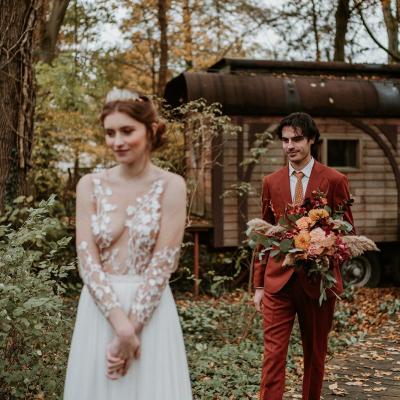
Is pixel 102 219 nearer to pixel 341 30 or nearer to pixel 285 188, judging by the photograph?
pixel 285 188

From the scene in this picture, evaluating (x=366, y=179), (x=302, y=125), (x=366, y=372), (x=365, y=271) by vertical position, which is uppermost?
(x=302, y=125)

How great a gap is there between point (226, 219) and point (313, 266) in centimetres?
801

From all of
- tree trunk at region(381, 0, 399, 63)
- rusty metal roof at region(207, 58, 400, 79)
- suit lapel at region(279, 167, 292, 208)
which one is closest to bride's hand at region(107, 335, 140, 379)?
suit lapel at region(279, 167, 292, 208)

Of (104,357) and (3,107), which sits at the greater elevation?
(3,107)

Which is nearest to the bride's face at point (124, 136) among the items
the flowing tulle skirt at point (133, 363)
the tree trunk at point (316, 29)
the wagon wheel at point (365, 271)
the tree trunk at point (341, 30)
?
the flowing tulle skirt at point (133, 363)

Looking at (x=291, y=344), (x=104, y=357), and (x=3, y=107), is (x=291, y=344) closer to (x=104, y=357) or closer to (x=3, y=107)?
(x=3, y=107)

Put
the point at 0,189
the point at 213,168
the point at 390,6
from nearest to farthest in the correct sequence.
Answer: the point at 0,189, the point at 213,168, the point at 390,6

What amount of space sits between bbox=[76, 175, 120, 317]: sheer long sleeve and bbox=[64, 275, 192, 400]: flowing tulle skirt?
73mm

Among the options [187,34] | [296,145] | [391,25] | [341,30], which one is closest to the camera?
[296,145]

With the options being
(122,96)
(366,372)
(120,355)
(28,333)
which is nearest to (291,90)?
(366,372)

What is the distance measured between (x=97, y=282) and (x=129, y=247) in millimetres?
184

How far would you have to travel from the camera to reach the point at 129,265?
2.59 m

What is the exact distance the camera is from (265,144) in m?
12.4

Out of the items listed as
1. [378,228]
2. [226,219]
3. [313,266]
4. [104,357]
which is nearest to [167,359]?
[104,357]
